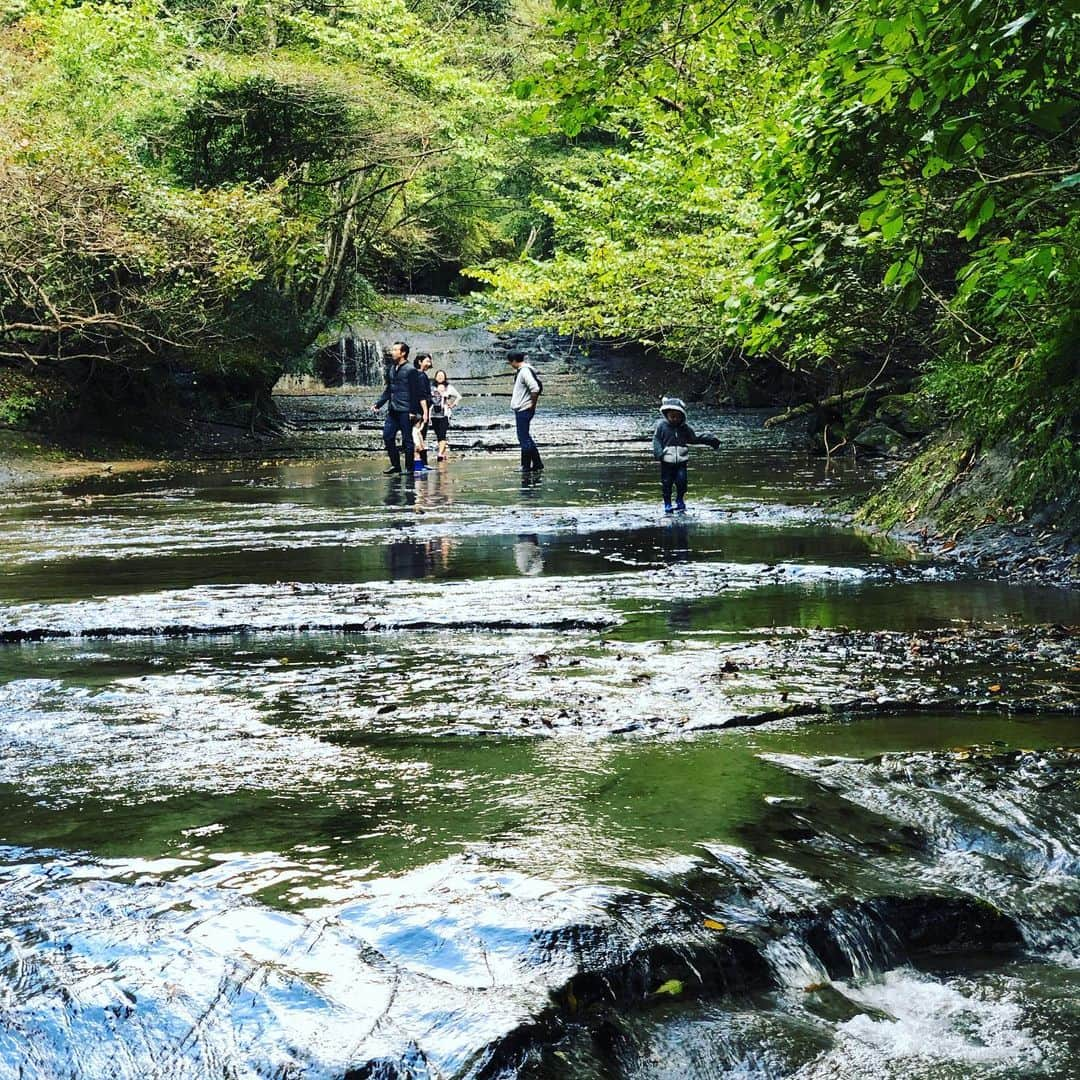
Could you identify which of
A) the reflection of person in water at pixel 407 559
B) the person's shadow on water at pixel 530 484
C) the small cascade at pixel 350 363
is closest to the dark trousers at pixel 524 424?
the person's shadow on water at pixel 530 484

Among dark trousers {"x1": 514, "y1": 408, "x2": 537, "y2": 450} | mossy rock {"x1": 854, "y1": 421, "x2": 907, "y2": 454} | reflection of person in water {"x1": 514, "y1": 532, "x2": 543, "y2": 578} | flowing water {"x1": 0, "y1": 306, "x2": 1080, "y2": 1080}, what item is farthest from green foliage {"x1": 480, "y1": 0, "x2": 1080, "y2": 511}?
mossy rock {"x1": 854, "y1": 421, "x2": 907, "y2": 454}

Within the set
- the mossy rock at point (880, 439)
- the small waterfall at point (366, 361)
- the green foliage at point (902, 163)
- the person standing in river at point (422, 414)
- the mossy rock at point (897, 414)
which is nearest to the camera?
the green foliage at point (902, 163)

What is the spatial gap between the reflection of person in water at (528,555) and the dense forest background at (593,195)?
2.79m

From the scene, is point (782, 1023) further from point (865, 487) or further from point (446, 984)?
point (865, 487)

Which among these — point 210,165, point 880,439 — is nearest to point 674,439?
point 880,439

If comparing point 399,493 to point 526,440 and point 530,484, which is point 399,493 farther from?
point 526,440

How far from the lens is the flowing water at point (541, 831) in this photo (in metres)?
3.45

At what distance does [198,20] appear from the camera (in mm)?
28969

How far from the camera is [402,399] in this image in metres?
20.0

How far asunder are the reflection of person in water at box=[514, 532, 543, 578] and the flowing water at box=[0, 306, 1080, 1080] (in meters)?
0.80

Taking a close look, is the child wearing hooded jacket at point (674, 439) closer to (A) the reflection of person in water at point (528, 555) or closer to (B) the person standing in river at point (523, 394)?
(A) the reflection of person in water at point (528, 555)

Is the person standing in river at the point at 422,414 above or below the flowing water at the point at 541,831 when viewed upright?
above

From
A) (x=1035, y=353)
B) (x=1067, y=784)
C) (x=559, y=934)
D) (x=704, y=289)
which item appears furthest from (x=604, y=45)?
(x=704, y=289)

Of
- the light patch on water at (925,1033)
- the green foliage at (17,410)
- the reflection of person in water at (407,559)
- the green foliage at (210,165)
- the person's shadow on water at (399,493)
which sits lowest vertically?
the light patch on water at (925,1033)
